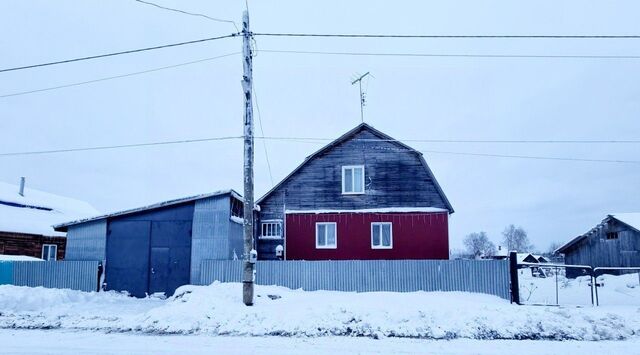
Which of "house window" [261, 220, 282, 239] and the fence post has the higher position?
"house window" [261, 220, 282, 239]

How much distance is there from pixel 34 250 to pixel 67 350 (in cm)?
2602

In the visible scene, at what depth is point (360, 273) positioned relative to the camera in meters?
18.5

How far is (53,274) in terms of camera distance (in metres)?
19.9

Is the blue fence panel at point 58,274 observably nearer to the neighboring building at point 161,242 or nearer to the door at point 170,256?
the neighboring building at point 161,242

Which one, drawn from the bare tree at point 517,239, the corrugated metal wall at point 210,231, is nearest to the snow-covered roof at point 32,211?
the corrugated metal wall at point 210,231

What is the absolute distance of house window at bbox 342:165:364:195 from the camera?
993 inches

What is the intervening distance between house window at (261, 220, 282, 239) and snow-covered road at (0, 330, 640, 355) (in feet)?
46.2

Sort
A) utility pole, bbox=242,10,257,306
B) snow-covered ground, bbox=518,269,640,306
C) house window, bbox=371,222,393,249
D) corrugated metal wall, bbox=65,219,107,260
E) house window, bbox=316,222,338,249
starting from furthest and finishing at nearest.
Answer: house window, bbox=316,222,338,249 → house window, bbox=371,222,393,249 → corrugated metal wall, bbox=65,219,107,260 → snow-covered ground, bbox=518,269,640,306 → utility pole, bbox=242,10,257,306

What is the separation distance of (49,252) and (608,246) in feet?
135

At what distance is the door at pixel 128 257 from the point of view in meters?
20.2

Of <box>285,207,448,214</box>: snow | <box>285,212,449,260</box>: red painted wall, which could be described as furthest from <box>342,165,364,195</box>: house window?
<box>285,212,449,260</box>: red painted wall

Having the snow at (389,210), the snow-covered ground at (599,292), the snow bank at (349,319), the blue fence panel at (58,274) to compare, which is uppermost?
the snow at (389,210)

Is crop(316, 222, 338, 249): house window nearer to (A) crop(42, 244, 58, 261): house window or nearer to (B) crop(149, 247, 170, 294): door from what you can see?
(B) crop(149, 247, 170, 294): door

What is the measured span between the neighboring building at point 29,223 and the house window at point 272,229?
14.4 meters
